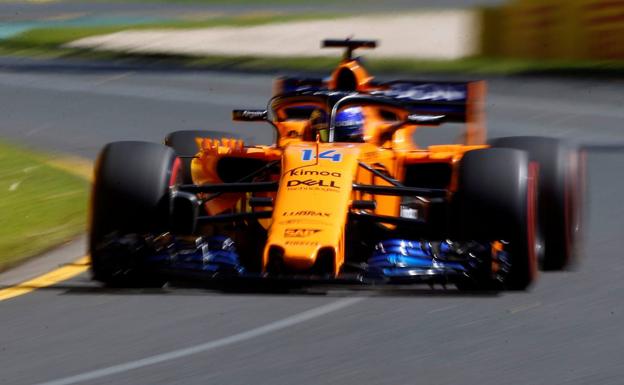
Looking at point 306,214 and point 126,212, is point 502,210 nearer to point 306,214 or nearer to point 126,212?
point 306,214

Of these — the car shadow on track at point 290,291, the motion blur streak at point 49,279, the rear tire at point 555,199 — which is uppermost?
the rear tire at point 555,199

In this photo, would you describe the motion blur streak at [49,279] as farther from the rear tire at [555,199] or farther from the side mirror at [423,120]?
the rear tire at [555,199]

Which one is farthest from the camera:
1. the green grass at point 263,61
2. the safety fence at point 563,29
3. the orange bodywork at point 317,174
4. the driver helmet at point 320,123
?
the green grass at point 263,61

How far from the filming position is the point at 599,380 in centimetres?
611

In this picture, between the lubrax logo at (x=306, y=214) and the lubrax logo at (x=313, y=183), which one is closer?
the lubrax logo at (x=306, y=214)

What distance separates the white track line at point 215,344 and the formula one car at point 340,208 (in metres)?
0.20

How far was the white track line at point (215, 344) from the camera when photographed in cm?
629

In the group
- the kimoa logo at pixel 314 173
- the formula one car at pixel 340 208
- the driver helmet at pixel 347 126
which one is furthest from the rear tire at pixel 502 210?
the driver helmet at pixel 347 126

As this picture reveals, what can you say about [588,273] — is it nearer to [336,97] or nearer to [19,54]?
[336,97]

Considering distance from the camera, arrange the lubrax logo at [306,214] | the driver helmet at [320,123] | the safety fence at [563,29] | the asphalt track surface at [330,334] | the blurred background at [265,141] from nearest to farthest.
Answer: the asphalt track surface at [330,334] → the blurred background at [265,141] → the lubrax logo at [306,214] → the driver helmet at [320,123] → the safety fence at [563,29]

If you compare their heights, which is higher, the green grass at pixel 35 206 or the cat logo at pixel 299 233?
the cat logo at pixel 299 233

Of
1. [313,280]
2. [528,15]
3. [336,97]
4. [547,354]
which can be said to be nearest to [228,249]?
[313,280]

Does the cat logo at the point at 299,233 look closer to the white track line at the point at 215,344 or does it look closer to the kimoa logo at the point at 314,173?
the white track line at the point at 215,344

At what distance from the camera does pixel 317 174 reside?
26.0 ft
